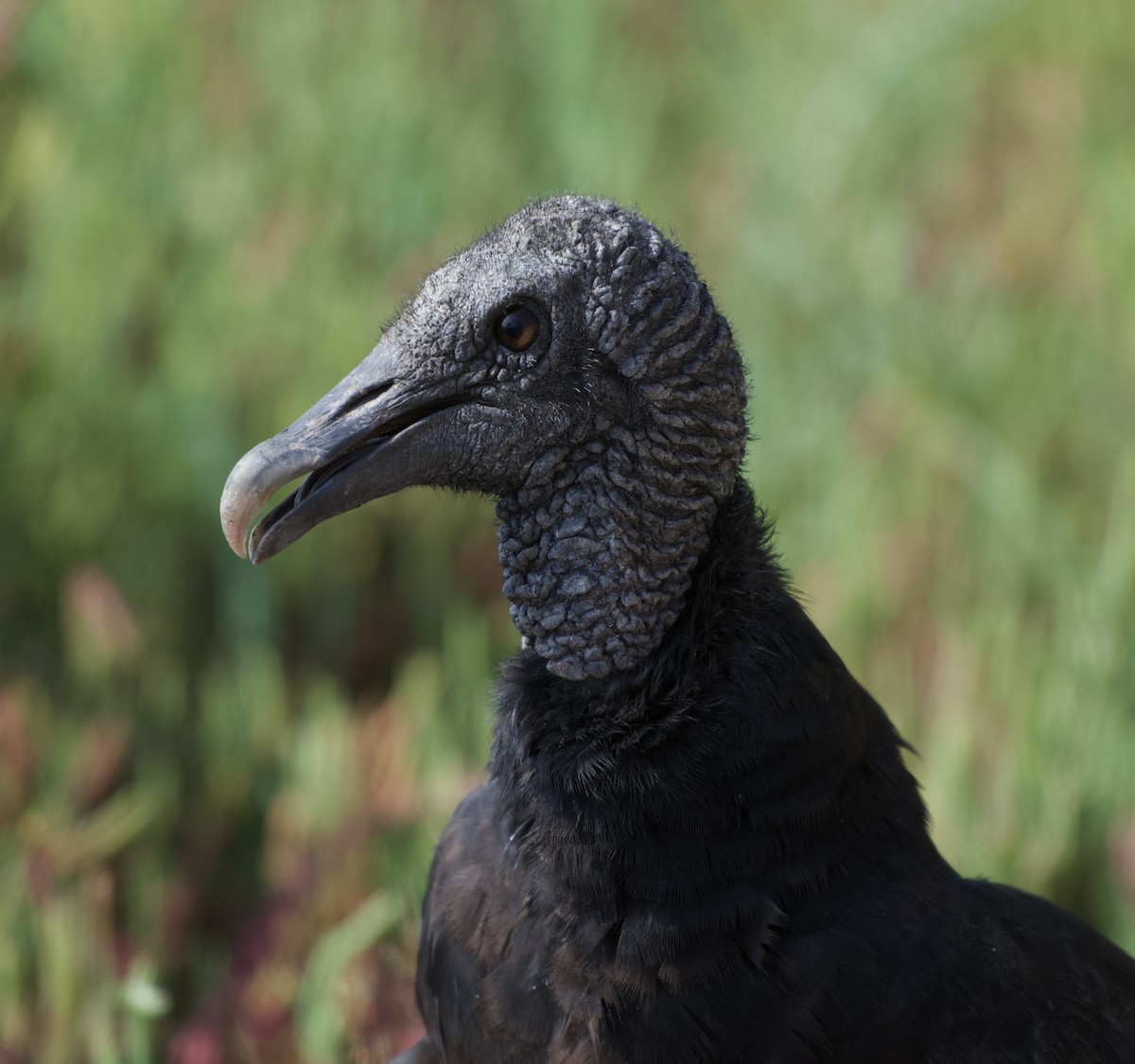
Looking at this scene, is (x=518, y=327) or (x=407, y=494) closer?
(x=518, y=327)

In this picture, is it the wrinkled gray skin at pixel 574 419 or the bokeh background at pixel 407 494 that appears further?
the bokeh background at pixel 407 494

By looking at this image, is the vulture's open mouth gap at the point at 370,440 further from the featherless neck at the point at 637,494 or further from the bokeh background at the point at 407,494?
the bokeh background at the point at 407,494

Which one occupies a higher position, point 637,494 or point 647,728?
point 637,494

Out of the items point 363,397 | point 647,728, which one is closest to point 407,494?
point 363,397

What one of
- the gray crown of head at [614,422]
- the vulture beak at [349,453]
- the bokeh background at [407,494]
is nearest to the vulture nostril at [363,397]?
the vulture beak at [349,453]

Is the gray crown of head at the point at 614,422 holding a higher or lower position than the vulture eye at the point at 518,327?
lower

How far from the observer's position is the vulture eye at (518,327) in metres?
1.66

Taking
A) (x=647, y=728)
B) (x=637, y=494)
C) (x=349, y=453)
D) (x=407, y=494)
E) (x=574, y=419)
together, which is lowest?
(x=647, y=728)

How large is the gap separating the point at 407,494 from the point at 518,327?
2140mm

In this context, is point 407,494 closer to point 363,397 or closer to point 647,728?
point 363,397

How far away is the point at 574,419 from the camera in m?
1.67

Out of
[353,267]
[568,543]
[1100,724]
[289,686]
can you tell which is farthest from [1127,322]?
[568,543]

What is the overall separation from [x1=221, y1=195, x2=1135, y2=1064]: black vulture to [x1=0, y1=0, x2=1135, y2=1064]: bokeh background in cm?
28

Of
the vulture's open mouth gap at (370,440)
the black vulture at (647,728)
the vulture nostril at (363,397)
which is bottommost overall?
the black vulture at (647,728)
